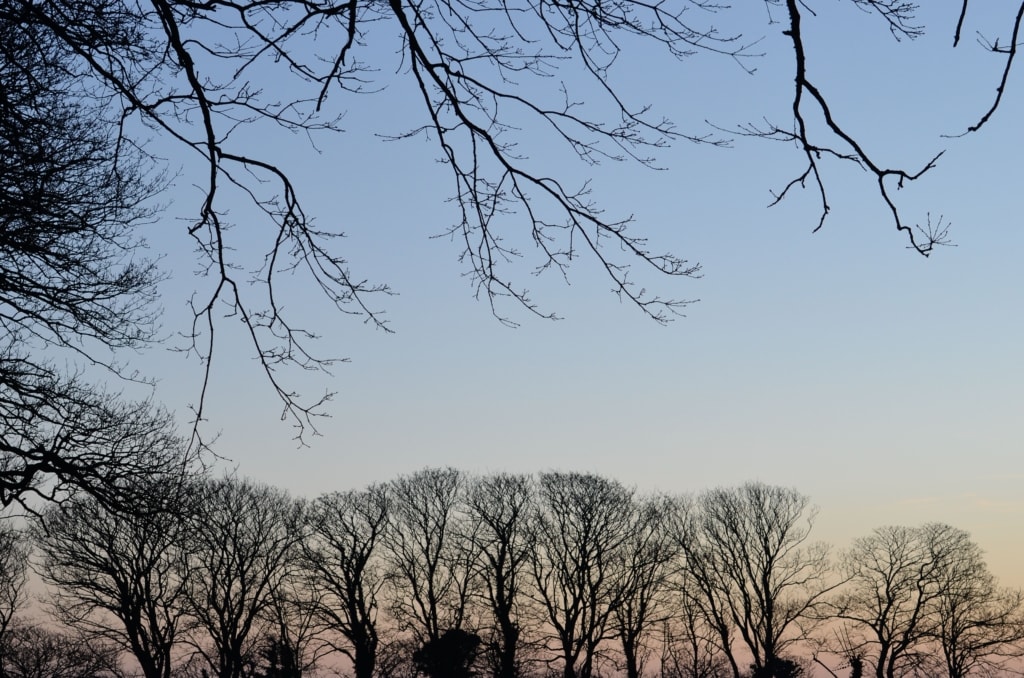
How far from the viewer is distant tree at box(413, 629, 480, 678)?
43.8m

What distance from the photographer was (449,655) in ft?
144

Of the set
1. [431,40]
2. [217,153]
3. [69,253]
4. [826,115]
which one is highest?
[69,253]

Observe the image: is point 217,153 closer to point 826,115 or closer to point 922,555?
point 826,115

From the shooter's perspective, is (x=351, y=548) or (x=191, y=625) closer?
(x=191, y=625)

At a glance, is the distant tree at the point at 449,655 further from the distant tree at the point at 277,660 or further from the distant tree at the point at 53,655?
the distant tree at the point at 53,655

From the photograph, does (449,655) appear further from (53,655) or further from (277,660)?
(53,655)

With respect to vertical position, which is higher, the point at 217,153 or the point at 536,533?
the point at 536,533

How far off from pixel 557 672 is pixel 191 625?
48.6ft

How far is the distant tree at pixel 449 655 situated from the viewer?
43.8 m

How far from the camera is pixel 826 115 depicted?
4.36m

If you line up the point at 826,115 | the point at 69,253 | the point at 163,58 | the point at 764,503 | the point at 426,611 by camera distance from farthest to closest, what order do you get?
the point at 764,503
the point at 426,611
the point at 69,253
the point at 163,58
the point at 826,115

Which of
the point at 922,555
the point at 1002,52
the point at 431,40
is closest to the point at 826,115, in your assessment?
the point at 1002,52

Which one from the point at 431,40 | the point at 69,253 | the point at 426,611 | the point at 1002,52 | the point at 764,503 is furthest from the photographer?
the point at 764,503

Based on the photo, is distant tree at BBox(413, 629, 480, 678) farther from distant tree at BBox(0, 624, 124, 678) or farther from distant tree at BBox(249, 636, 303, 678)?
distant tree at BBox(0, 624, 124, 678)
